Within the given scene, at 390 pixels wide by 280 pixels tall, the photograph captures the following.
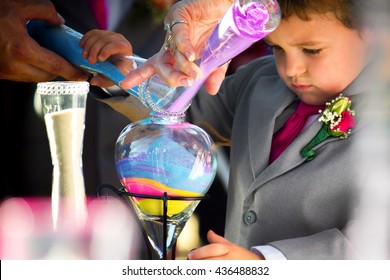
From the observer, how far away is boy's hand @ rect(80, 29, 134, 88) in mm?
723

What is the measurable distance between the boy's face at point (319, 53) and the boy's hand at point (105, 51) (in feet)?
0.52

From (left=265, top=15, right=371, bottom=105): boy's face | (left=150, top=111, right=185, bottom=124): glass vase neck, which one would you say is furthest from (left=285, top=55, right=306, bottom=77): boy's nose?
(left=150, top=111, right=185, bottom=124): glass vase neck

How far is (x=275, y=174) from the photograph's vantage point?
2.43 ft

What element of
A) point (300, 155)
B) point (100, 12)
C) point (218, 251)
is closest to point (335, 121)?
point (300, 155)

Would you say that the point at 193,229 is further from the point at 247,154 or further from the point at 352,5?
the point at 352,5

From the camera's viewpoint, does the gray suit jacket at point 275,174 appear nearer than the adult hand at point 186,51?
No

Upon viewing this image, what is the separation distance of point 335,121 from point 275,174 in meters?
0.09

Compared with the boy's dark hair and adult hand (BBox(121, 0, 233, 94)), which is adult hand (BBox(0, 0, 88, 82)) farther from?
the boy's dark hair

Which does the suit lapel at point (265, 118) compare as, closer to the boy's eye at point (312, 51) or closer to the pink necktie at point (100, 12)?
the boy's eye at point (312, 51)

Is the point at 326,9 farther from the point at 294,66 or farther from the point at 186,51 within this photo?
the point at 186,51

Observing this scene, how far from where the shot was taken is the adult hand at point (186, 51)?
24.0 inches

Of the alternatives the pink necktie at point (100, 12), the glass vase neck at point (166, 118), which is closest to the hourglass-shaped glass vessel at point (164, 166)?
the glass vase neck at point (166, 118)

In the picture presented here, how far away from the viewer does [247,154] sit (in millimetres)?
781

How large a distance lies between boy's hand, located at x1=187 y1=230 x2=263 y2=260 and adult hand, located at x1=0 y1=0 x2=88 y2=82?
0.24m
